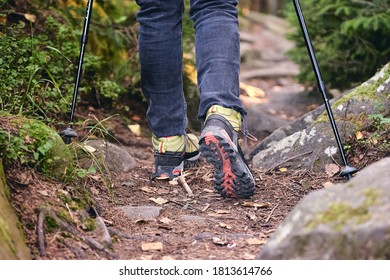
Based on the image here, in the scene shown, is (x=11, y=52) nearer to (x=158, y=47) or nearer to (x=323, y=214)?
(x=158, y=47)

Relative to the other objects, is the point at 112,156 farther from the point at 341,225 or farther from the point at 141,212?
the point at 341,225

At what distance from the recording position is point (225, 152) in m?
3.31

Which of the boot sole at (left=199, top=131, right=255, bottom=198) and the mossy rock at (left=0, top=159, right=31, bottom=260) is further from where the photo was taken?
the boot sole at (left=199, top=131, right=255, bottom=198)

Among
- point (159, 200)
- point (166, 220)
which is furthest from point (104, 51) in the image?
point (166, 220)

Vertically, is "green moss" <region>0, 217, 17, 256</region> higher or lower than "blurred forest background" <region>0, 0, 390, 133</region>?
higher

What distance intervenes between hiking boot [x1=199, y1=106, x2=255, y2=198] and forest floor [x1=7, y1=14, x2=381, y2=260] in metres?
0.11

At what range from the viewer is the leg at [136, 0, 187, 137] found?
3.54 meters

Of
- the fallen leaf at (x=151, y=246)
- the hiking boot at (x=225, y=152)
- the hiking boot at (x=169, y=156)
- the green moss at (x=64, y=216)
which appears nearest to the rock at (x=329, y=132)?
the hiking boot at (x=169, y=156)

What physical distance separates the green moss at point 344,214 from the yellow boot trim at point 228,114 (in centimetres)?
132

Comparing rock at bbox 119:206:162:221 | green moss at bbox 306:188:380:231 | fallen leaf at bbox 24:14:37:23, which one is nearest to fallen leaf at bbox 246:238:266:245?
rock at bbox 119:206:162:221

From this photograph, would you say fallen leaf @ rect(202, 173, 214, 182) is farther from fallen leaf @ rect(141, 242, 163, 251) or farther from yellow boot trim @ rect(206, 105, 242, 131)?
fallen leaf @ rect(141, 242, 163, 251)

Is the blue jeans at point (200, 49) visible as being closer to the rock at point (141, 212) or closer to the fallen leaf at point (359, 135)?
the rock at point (141, 212)

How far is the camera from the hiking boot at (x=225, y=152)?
10.8 ft

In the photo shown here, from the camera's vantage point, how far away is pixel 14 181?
111 inches
